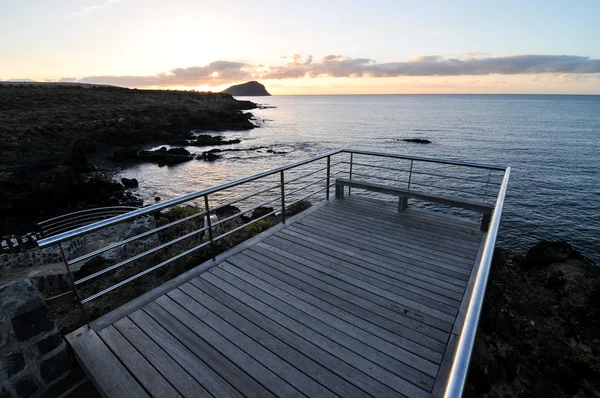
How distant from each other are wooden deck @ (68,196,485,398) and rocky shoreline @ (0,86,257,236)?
12841mm

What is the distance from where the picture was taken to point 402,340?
3105 mm

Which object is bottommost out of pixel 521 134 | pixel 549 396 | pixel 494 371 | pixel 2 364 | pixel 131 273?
pixel 521 134

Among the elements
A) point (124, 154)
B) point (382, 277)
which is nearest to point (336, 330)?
point (382, 277)

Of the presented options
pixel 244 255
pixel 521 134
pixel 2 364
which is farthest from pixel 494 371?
pixel 521 134

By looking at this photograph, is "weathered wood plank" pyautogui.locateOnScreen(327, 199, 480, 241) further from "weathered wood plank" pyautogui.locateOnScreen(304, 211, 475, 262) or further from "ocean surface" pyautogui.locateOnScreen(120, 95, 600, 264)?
"ocean surface" pyautogui.locateOnScreen(120, 95, 600, 264)

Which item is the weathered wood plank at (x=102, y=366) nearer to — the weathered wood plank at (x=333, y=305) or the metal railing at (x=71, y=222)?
the weathered wood plank at (x=333, y=305)

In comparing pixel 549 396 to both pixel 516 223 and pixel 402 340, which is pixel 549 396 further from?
pixel 516 223

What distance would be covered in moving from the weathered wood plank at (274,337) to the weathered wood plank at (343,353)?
0.23ft

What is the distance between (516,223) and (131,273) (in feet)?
55.1

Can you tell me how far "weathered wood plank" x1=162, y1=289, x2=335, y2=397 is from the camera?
2.62 m

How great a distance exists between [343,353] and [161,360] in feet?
5.79

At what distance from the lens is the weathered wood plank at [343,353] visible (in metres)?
2.61

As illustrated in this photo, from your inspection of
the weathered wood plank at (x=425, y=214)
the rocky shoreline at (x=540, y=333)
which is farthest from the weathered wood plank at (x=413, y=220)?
the rocky shoreline at (x=540, y=333)

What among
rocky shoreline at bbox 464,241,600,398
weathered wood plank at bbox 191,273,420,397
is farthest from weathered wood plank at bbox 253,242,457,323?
rocky shoreline at bbox 464,241,600,398
